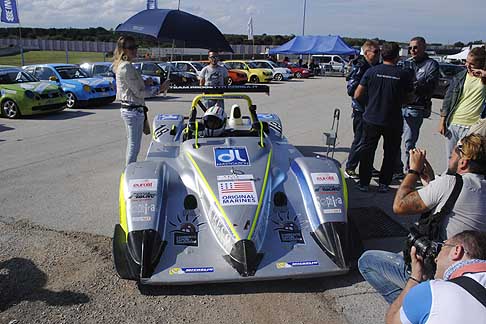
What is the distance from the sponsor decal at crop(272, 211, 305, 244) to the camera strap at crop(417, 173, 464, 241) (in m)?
1.28

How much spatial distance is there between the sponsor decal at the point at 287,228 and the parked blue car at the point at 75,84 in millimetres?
11187

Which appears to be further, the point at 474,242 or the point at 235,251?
the point at 235,251

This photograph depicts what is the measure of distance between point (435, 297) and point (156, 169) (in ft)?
9.74

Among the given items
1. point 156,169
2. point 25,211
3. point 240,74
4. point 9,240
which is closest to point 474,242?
point 156,169

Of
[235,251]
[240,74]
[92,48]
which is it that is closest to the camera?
[235,251]

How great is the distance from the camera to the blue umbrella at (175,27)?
7.48 metres

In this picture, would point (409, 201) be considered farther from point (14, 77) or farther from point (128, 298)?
point (14, 77)

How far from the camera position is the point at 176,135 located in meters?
Result: 5.57

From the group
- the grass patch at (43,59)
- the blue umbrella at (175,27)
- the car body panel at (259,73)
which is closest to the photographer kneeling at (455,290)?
the blue umbrella at (175,27)

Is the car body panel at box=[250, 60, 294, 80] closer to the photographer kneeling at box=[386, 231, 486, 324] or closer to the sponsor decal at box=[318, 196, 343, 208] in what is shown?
the sponsor decal at box=[318, 196, 343, 208]

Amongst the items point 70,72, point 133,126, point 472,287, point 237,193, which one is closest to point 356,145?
Answer: point 237,193

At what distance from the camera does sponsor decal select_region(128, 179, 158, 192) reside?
3.79 m

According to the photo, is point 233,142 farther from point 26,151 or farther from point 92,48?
point 92,48

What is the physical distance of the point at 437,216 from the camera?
2541 mm
